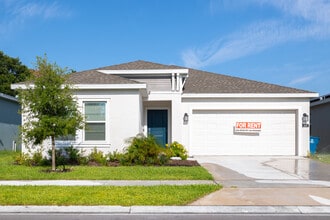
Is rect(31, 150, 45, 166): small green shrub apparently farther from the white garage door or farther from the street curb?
the white garage door

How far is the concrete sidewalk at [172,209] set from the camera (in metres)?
7.08

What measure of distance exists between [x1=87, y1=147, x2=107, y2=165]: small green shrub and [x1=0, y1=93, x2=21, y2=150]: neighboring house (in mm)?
9165

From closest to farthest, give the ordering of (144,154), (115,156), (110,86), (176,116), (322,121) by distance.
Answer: (144,154)
(115,156)
(110,86)
(176,116)
(322,121)

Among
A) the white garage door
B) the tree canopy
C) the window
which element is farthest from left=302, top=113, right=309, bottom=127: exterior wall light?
the tree canopy

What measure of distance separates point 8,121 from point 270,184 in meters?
18.9

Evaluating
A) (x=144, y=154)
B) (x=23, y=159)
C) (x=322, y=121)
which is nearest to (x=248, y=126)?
(x=144, y=154)

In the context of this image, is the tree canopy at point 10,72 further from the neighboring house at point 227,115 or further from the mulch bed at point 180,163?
the mulch bed at point 180,163

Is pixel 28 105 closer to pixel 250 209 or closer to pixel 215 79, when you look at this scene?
pixel 250 209

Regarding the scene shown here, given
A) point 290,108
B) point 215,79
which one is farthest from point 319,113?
point 215,79

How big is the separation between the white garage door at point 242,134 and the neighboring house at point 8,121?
11.6 meters

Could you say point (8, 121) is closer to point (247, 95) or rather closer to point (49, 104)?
point (49, 104)

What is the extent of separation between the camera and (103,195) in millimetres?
8109

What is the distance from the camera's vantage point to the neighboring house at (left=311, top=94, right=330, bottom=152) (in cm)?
2199

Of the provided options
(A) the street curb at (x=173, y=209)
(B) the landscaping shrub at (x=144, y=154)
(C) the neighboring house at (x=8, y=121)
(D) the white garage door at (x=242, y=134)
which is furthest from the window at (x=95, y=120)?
(C) the neighboring house at (x=8, y=121)
